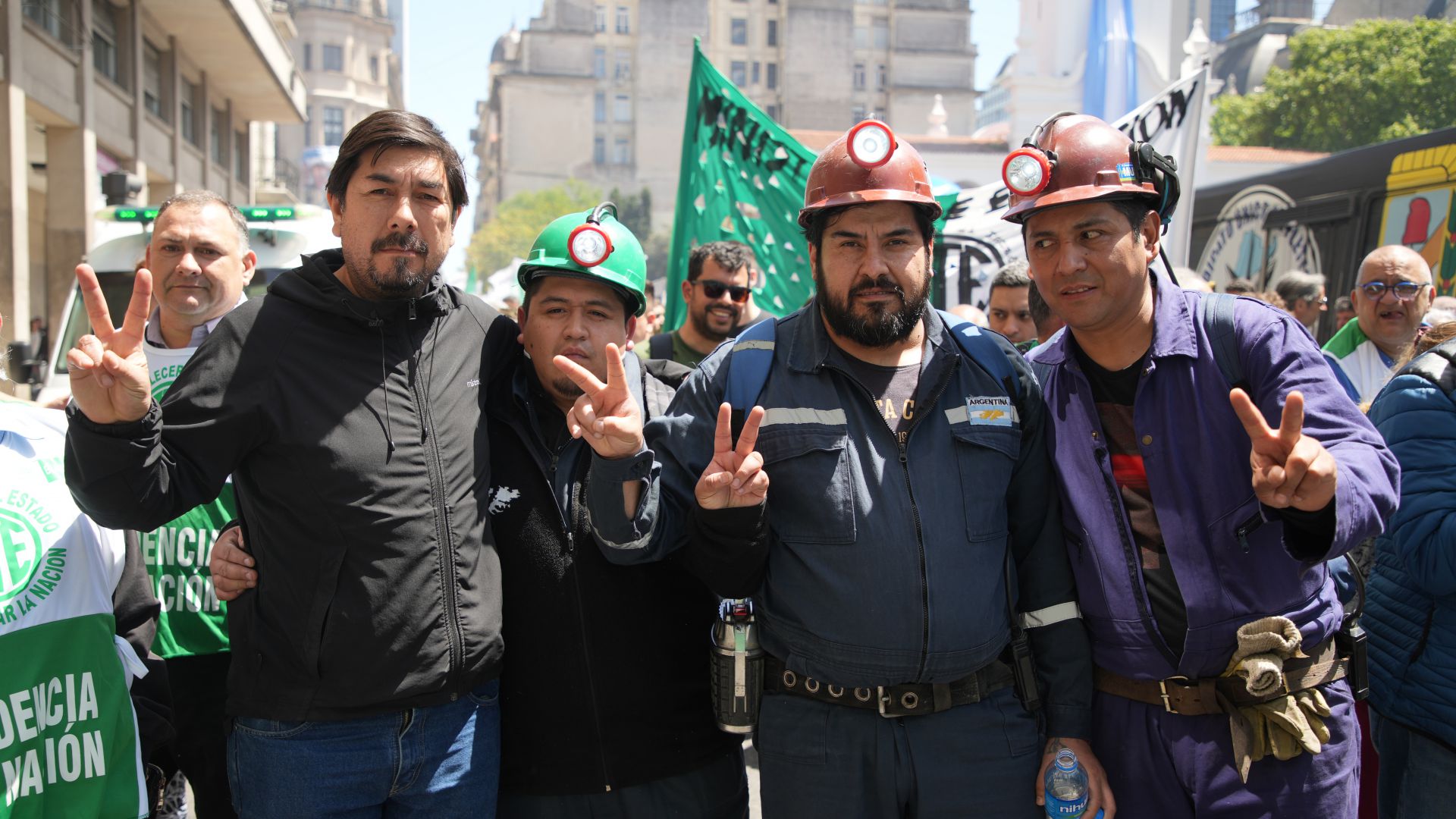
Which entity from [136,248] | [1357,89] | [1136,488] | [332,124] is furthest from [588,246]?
[332,124]

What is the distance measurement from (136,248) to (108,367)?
577cm

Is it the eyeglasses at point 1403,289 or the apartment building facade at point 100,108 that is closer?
the eyeglasses at point 1403,289

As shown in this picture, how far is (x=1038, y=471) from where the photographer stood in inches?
123

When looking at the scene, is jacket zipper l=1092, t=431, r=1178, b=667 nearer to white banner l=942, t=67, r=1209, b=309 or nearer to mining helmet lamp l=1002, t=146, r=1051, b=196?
mining helmet lamp l=1002, t=146, r=1051, b=196

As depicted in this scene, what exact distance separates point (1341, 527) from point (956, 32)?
325ft

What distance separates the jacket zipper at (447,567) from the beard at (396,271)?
0.39m

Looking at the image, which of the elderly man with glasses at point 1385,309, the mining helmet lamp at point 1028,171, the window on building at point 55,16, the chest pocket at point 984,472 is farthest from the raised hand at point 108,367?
the window on building at point 55,16

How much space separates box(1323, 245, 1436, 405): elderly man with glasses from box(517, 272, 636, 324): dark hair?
14.8ft

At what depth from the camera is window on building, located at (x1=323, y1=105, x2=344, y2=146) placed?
336 feet

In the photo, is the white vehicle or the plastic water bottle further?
the white vehicle

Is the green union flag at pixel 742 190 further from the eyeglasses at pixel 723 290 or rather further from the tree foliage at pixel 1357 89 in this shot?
the tree foliage at pixel 1357 89

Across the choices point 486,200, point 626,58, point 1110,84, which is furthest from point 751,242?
point 486,200

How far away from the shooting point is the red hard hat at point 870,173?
3.07m

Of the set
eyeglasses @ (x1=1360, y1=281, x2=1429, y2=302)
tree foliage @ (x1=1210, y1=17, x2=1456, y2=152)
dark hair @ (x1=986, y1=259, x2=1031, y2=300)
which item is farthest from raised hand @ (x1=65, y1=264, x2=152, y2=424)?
tree foliage @ (x1=1210, y1=17, x2=1456, y2=152)
